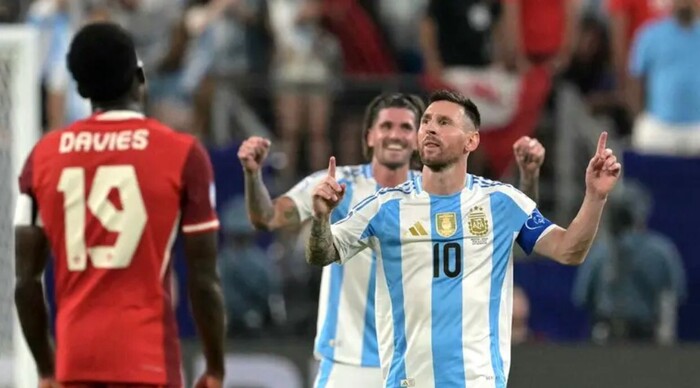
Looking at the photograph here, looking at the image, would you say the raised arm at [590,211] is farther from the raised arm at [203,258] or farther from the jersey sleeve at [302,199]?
the jersey sleeve at [302,199]

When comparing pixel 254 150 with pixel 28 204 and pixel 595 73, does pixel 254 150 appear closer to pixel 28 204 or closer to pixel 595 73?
pixel 28 204

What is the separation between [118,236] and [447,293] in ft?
4.57

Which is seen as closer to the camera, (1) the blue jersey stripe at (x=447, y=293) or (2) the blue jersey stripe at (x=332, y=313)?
(1) the blue jersey stripe at (x=447, y=293)

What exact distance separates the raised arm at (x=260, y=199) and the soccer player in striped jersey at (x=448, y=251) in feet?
3.11

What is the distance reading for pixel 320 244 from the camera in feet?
22.8

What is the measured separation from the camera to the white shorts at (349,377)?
850cm

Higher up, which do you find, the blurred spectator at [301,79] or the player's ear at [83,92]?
the player's ear at [83,92]

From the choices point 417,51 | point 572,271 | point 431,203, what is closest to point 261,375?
point 572,271

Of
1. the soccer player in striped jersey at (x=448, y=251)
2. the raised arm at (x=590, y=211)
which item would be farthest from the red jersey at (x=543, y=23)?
the raised arm at (x=590, y=211)

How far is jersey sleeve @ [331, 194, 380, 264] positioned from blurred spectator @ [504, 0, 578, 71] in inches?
292

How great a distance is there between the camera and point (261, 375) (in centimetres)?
1216

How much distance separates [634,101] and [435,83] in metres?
1.69

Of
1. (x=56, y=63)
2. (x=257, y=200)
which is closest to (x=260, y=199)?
(x=257, y=200)

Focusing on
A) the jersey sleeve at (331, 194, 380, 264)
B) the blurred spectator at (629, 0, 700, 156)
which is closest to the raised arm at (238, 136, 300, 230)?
the jersey sleeve at (331, 194, 380, 264)
